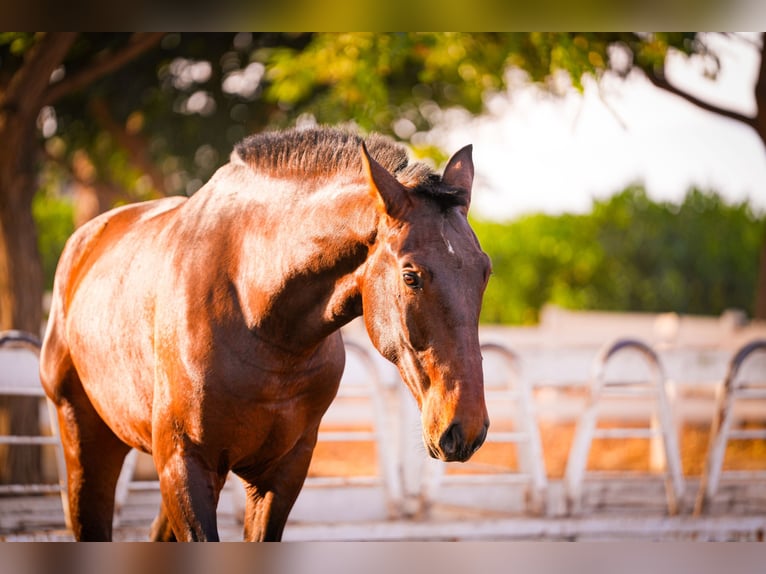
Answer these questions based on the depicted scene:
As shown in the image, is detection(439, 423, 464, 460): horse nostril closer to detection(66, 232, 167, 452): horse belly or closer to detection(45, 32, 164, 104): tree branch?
detection(66, 232, 167, 452): horse belly

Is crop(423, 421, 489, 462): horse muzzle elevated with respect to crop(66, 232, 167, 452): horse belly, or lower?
elevated

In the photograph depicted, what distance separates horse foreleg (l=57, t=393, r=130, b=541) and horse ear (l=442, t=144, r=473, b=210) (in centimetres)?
187

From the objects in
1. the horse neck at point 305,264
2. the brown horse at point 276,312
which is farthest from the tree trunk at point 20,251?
the horse neck at point 305,264

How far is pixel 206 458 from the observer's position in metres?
3.01

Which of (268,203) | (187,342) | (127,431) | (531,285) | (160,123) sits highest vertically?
(268,203)

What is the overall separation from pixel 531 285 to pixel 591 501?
10.1 metres

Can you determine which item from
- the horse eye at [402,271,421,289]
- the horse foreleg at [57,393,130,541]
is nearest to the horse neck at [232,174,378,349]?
the horse eye at [402,271,421,289]

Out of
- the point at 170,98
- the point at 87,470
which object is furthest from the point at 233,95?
the point at 87,470

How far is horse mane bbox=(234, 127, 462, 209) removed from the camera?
9.41 ft

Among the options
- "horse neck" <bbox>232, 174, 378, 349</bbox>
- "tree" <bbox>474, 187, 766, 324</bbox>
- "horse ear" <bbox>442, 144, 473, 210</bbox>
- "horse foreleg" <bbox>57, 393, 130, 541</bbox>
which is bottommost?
"tree" <bbox>474, 187, 766, 324</bbox>

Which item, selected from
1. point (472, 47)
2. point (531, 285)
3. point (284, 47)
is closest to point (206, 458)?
point (472, 47)

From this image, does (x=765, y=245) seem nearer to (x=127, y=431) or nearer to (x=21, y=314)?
(x=21, y=314)

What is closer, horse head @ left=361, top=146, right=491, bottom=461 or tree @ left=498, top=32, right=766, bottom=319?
horse head @ left=361, top=146, right=491, bottom=461

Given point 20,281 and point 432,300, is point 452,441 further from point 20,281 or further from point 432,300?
point 20,281
